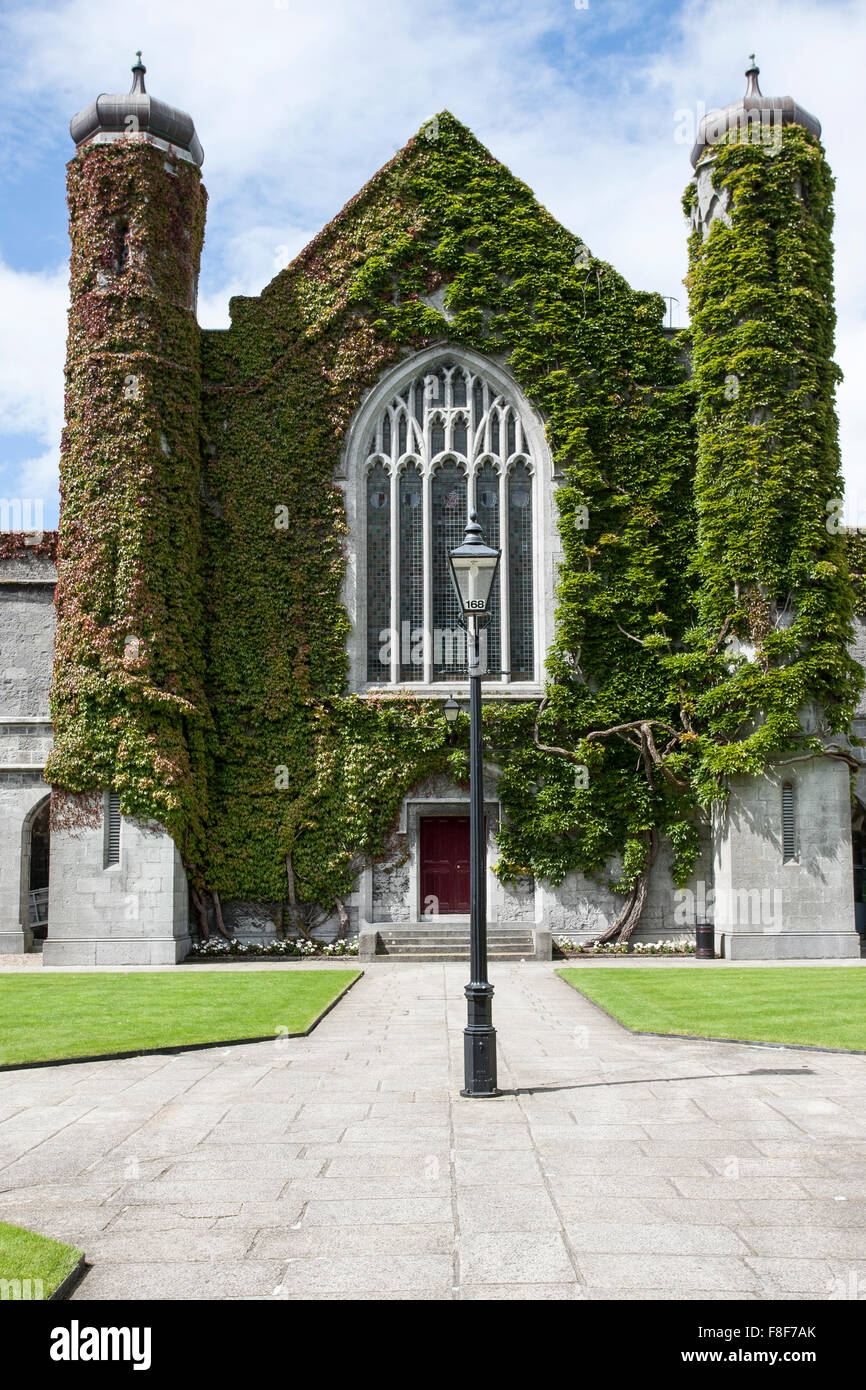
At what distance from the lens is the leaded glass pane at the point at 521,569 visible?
23.6 m

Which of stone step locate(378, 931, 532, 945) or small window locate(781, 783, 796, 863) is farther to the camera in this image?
stone step locate(378, 931, 532, 945)

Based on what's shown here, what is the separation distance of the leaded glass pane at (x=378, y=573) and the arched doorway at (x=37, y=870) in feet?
23.5

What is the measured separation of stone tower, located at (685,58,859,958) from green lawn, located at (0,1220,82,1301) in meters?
16.8

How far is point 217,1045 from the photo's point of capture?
449 inches

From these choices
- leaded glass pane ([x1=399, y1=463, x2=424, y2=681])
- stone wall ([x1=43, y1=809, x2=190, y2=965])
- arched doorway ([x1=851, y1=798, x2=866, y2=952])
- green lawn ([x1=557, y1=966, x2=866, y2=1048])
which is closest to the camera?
green lawn ([x1=557, y1=966, x2=866, y2=1048])

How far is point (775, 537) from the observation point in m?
20.9

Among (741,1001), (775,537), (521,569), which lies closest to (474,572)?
(741,1001)

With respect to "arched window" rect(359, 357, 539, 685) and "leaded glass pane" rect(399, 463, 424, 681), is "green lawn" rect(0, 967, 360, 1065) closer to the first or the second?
"leaded glass pane" rect(399, 463, 424, 681)

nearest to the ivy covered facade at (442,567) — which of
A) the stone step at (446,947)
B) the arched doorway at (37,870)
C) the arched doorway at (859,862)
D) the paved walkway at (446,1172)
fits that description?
the stone step at (446,947)

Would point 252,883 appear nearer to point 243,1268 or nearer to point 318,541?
point 318,541

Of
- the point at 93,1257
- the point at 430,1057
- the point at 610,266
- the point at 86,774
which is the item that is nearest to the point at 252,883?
the point at 86,774

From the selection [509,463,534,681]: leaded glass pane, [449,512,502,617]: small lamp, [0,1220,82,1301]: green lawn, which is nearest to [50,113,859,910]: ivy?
[509,463,534,681]: leaded glass pane

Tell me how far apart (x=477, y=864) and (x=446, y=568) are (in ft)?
48.6

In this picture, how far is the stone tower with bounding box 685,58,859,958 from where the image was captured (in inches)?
814
